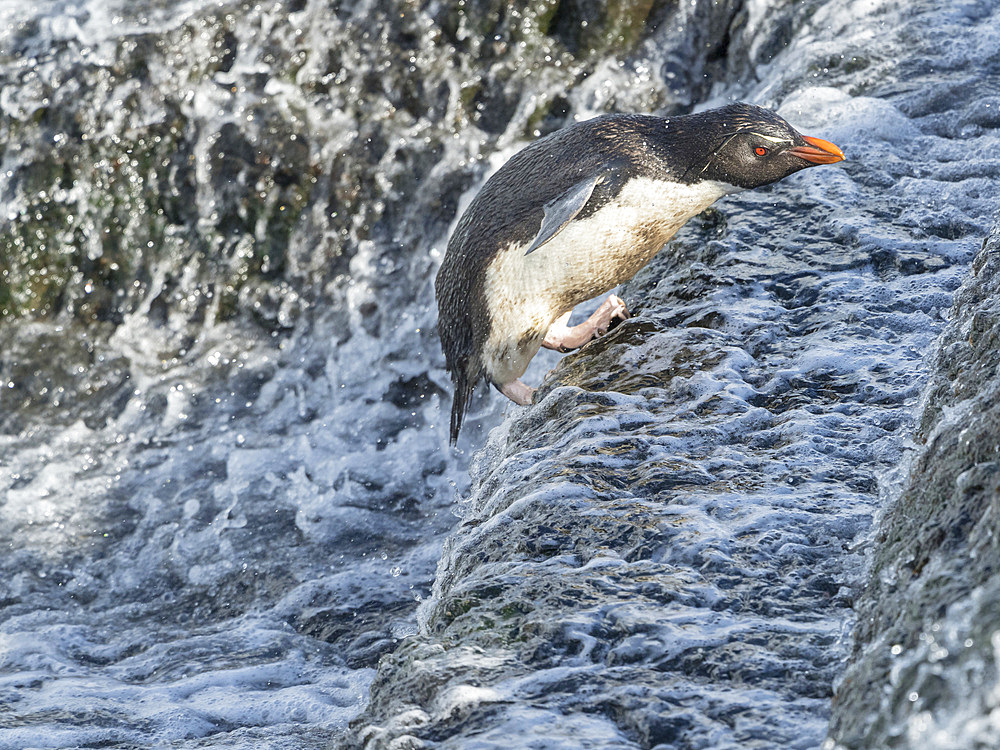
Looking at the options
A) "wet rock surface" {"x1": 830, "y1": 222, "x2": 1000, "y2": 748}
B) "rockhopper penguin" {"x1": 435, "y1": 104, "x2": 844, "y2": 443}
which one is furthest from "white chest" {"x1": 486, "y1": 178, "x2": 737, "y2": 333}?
"wet rock surface" {"x1": 830, "y1": 222, "x2": 1000, "y2": 748}

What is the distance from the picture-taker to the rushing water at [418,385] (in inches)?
86.4

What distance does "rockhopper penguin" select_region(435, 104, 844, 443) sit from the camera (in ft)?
12.5

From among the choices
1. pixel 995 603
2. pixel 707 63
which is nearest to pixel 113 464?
pixel 707 63

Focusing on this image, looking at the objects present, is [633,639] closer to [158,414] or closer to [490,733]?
[490,733]

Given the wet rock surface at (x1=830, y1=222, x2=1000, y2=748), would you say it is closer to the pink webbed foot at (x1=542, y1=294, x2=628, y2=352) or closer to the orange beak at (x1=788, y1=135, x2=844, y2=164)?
the pink webbed foot at (x1=542, y1=294, x2=628, y2=352)

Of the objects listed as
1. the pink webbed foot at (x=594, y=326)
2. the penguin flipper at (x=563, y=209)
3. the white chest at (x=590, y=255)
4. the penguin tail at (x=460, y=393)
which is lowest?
the penguin tail at (x=460, y=393)

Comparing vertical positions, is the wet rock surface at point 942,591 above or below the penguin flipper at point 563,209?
below

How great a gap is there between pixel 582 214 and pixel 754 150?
0.74m

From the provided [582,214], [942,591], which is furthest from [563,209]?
[942,591]

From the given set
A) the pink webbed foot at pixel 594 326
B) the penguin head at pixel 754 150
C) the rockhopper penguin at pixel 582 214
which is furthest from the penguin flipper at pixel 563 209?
the penguin head at pixel 754 150

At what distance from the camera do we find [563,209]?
3.65 metres

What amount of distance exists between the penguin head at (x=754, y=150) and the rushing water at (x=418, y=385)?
21 centimetres

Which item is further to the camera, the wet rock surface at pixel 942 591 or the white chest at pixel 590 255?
the white chest at pixel 590 255

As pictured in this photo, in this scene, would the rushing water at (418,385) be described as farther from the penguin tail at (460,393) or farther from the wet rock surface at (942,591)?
the penguin tail at (460,393)
